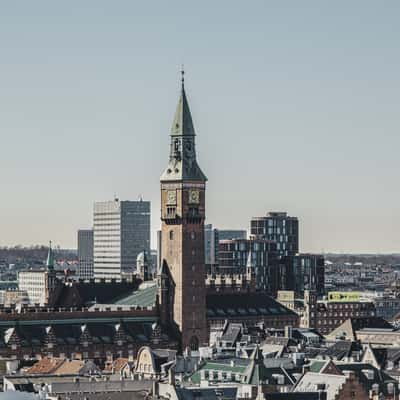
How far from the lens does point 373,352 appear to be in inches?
6442

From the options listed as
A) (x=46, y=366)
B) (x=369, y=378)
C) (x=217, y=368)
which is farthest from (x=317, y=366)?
(x=46, y=366)

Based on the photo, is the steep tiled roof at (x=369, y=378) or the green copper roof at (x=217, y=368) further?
the green copper roof at (x=217, y=368)

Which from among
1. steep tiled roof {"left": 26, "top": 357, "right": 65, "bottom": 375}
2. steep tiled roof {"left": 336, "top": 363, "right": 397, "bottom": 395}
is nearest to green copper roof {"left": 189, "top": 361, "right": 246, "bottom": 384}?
steep tiled roof {"left": 336, "top": 363, "right": 397, "bottom": 395}

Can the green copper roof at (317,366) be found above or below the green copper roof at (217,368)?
above

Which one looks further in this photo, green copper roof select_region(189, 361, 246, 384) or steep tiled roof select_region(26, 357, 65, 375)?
steep tiled roof select_region(26, 357, 65, 375)

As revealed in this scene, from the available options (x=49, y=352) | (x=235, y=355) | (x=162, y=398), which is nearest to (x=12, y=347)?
(x=49, y=352)

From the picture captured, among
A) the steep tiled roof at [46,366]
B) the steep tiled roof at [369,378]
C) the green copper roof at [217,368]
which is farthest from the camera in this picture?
the steep tiled roof at [46,366]

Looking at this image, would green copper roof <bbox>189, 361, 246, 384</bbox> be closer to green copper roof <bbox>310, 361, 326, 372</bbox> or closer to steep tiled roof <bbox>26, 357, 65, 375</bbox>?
green copper roof <bbox>310, 361, 326, 372</bbox>

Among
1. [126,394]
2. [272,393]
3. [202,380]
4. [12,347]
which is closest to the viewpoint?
[272,393]

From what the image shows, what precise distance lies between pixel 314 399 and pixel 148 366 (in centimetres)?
4499

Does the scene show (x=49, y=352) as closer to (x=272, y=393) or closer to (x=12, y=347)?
(x=12, y=347)


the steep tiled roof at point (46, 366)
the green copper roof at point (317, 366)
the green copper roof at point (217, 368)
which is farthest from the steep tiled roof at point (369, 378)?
the steep tiled roof at point (46, 366)

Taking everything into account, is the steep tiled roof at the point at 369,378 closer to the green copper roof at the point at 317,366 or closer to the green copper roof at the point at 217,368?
the green copper roof at the point at 317,366

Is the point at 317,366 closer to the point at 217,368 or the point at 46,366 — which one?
the point at 217,368
